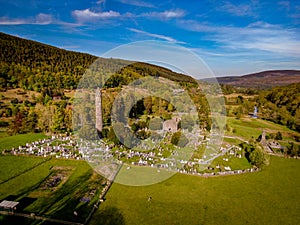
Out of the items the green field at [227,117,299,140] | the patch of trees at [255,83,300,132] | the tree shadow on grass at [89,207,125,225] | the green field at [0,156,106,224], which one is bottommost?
the tree shadow on grass at [89,207,125,225]

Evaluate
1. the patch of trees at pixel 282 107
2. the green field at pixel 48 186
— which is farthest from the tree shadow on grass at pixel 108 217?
the patch of trees at pixel 282 107

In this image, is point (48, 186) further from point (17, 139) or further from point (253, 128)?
point (253, 128)

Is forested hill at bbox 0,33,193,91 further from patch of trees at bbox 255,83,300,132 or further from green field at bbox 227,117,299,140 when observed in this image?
patch of trees at bbox 255,83,300,132

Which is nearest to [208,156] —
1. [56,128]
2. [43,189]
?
[43,189]

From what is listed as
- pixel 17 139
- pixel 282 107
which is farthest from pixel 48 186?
pixel 282 107

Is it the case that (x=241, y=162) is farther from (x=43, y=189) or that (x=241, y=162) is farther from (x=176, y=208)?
(x=43, y=189)

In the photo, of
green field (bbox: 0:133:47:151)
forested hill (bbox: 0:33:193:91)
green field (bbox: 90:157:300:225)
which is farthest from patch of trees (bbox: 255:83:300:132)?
green field (bbox: 0:133:47:151)
